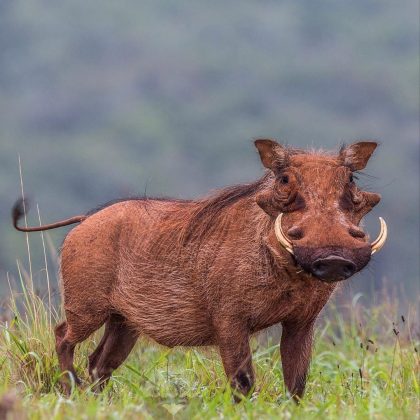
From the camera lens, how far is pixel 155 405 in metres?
5.51

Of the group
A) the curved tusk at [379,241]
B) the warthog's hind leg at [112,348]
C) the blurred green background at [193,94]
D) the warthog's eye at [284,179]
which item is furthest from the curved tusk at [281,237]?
the blurred green background at [193,94]

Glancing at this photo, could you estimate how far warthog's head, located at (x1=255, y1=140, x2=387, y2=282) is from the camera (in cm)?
591

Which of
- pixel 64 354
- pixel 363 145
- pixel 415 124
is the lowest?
pixel 415 124

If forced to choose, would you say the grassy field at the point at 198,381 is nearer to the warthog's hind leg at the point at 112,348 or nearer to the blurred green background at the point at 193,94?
the warthog's hind leg at the point at 112,348

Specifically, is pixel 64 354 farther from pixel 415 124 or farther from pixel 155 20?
pixel 155 20

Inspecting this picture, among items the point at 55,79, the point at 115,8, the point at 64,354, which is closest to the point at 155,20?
the point at 115,8

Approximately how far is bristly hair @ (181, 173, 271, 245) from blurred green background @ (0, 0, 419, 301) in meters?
20.1

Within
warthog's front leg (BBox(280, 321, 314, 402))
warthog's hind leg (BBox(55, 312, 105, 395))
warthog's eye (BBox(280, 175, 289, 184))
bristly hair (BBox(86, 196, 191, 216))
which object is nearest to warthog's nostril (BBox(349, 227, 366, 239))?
warthog's eye (BBox(280, 175, 289, 184))

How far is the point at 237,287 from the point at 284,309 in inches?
9.5

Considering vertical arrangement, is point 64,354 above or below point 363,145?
below

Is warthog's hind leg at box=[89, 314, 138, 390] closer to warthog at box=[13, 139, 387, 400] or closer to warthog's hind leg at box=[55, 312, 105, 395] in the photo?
warthog at box=[13, 139, 387, 400]

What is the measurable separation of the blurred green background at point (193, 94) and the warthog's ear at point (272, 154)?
20495 millimetres

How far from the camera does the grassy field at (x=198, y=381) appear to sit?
5633 mm

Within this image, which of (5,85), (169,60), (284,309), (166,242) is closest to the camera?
(284,309)
